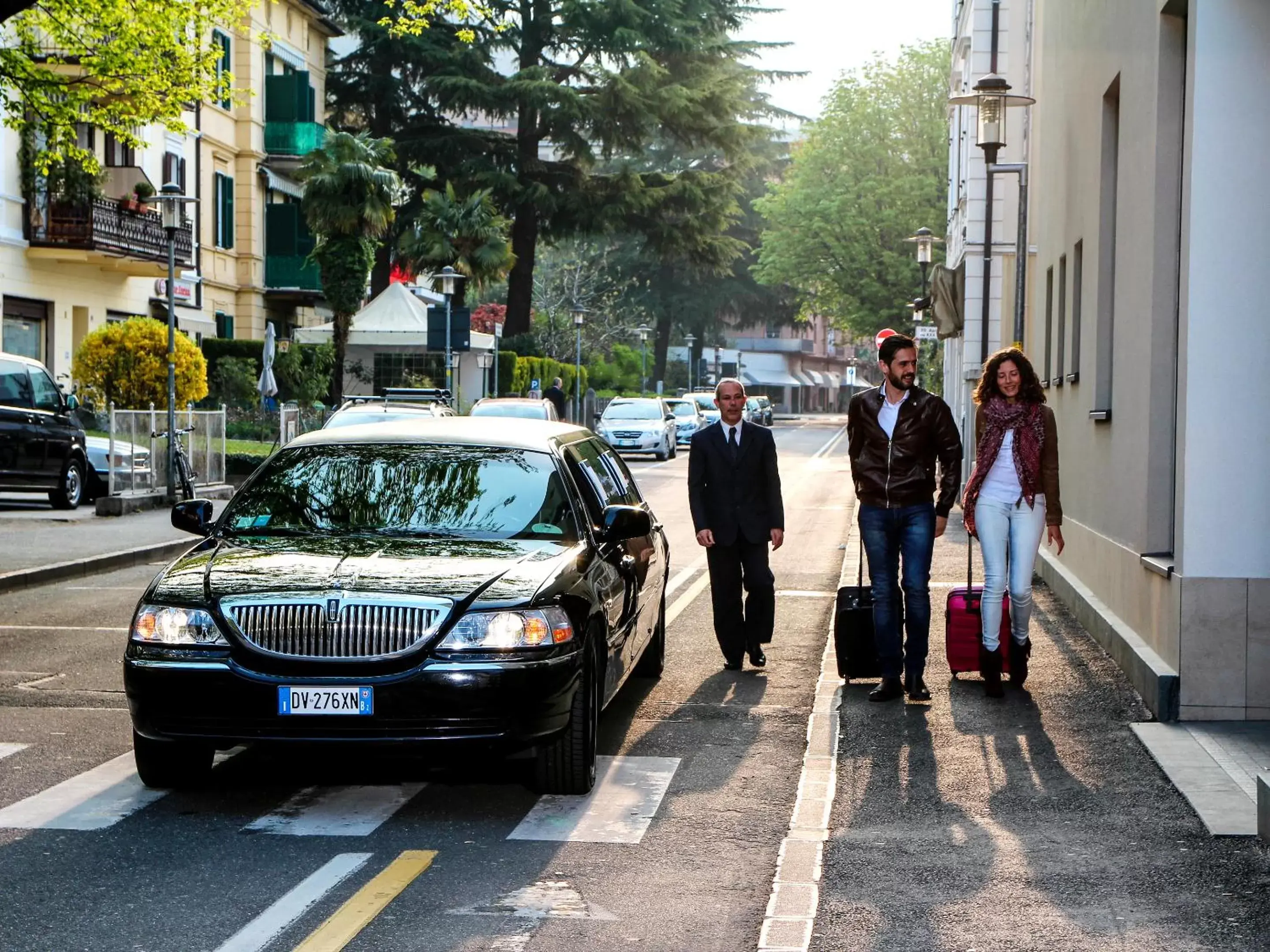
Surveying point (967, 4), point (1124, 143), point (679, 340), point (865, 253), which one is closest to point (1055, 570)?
point (1124, 143)

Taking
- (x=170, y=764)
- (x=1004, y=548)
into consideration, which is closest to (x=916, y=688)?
(x=1004, y=548)

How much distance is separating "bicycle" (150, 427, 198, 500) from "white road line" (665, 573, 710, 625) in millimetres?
10338

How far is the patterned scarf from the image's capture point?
9.46 m

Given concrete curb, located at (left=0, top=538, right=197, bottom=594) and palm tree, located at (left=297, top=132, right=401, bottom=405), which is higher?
palm tree, located at (left=297, top=132, right=401, bottom=405)

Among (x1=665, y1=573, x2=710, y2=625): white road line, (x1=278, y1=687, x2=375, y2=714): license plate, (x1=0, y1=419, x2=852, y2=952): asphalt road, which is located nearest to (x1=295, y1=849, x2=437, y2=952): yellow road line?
(x1=0, y1=419, x2=852, y2=952): asphalt road

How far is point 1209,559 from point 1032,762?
140 cm

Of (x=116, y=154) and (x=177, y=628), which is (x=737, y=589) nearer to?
(x=177, y=628)

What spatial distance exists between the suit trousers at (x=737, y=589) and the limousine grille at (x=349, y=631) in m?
4.01

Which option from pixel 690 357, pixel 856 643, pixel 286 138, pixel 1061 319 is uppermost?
pixel 286 138

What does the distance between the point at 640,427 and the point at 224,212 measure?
11.7m

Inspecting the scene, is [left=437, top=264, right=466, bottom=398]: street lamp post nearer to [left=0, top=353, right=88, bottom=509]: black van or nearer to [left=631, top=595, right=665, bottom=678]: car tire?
[left=0, top=353, right=88, bottom=509]: black van

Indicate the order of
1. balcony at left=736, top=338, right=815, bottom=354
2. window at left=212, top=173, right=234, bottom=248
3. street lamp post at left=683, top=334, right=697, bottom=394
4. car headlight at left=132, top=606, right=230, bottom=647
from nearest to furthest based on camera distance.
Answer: car headlight at left=132, top=606, right=230, bottom=647
window at left=212, top=173, right=234, bottom=248
street lamp post at left=683, top=334, right=697, bottom=394
balcony at left=736, top=338, right=815, bottom=354

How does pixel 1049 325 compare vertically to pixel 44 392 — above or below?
above

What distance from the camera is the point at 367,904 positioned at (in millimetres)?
5688
